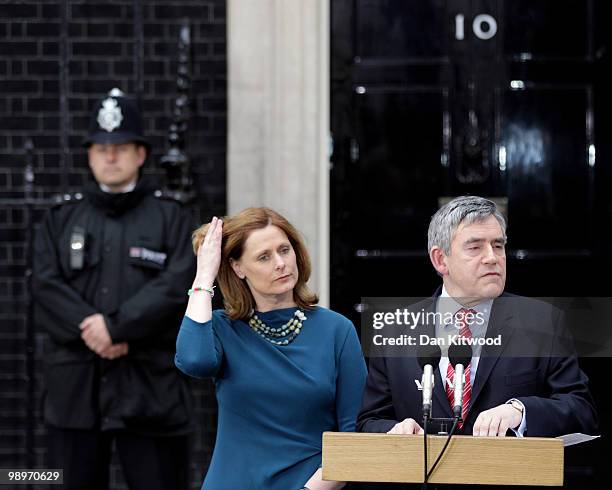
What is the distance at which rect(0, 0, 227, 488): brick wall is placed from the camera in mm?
7465

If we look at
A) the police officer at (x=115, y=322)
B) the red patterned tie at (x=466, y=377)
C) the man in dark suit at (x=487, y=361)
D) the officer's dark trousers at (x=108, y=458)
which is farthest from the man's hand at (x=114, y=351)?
the red patterned tie at (x=466, y=377)

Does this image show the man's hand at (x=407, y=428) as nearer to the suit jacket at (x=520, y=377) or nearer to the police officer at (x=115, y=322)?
→ the suit jacket at (x=520, y=377)

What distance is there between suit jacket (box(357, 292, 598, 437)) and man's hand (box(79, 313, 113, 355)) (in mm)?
2440

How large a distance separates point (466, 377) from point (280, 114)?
3.79 metres

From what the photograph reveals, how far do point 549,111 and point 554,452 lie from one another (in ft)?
14.0

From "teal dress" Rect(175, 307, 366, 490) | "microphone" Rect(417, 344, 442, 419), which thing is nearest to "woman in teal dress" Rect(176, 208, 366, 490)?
"teal dress" Rect(175, 307, 366, 490)

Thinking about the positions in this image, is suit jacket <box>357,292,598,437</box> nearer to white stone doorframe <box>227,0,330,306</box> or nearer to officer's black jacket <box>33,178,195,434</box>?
officer's black jacket <box>33,178,195,434</box>

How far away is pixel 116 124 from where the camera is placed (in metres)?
6.47

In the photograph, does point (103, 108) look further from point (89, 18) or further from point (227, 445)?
point (227, 445)

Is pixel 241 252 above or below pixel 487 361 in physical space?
above

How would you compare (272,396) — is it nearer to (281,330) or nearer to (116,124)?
(281,330)

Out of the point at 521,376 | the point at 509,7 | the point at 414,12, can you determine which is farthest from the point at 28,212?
the point at 521,376

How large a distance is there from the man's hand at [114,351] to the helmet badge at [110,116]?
1.05m

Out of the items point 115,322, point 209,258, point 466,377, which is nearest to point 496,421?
point 466,377
